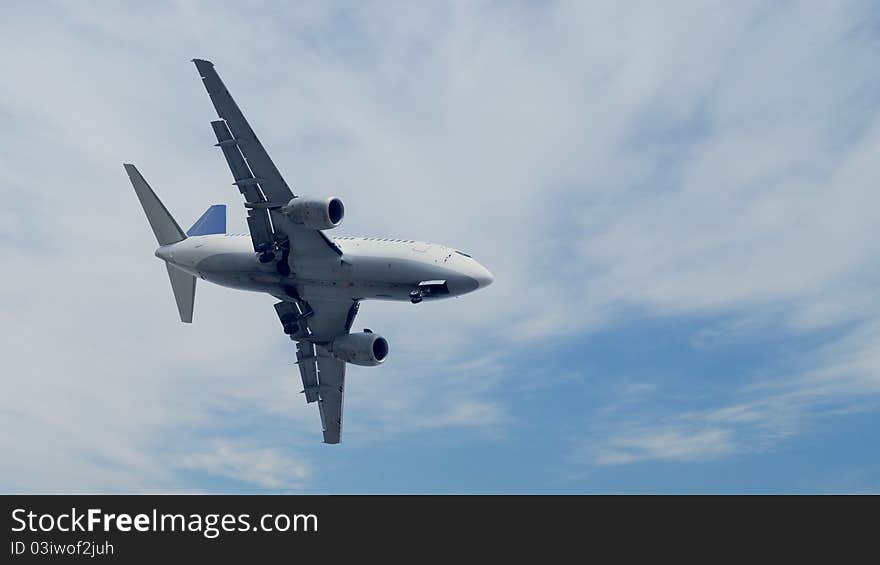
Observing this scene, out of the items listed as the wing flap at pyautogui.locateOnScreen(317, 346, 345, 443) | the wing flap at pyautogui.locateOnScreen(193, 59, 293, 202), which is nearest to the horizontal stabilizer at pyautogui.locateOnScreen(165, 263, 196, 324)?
the wing flap at pyautogui.locateOnScreen(317, 346, 345, 443)

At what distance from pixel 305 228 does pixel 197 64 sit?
10.8 m

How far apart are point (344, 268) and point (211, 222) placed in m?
11.4

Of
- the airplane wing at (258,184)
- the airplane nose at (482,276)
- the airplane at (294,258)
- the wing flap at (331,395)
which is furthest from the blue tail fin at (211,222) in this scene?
the airplane nose at (482,276)

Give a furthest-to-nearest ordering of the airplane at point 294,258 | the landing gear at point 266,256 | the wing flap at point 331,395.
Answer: the wing flap at point 331,395
the landing gear at point 266,256
the airplane at point 294,258

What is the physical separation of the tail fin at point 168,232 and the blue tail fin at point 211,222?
0.96 meters

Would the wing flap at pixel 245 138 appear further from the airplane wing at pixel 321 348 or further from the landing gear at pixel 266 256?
the airplane wing at pixel 321 348

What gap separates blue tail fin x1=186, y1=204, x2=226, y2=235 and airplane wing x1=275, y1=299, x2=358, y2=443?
630cm

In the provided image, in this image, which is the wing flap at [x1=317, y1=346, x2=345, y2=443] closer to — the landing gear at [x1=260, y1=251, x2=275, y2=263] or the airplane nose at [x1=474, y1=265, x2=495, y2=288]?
the landing gear at [x1=260, y1=251, x2=275, y2=263]

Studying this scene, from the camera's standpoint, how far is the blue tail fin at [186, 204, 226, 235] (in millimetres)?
66438

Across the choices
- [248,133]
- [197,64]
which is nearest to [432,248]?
[248,133]

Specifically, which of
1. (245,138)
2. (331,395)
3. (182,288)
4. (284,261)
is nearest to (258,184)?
(245,138)

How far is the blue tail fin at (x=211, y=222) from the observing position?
6644 cm

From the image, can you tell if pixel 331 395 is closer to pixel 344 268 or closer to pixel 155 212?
pixel 344 268
